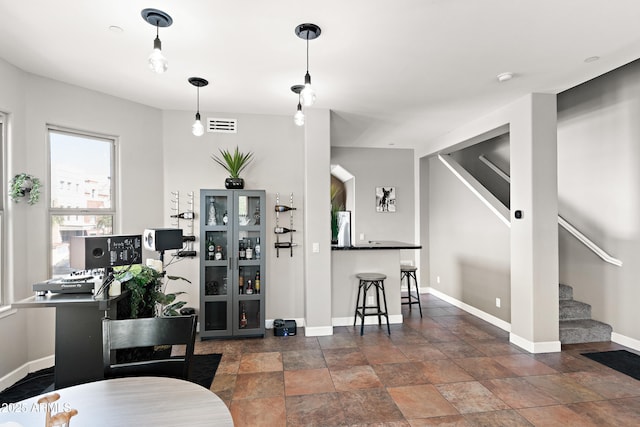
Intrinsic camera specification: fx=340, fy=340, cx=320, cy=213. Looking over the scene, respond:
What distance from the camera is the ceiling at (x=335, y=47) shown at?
2.24 m

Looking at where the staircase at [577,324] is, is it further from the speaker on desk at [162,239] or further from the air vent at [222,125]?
the air vent at [222,125]

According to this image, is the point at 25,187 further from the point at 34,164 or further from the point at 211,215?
the point at 211,215

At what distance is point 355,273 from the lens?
15.3 feet

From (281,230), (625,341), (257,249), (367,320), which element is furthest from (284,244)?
(625,341)

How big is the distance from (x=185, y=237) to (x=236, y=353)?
155 cm

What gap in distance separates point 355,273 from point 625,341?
10.2ft

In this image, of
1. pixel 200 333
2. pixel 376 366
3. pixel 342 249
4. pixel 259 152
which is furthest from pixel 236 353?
pixel 259 152

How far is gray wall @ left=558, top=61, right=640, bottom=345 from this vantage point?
12.2 ft

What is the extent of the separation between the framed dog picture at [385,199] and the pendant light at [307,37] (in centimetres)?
425

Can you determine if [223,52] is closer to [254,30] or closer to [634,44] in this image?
[254,30]

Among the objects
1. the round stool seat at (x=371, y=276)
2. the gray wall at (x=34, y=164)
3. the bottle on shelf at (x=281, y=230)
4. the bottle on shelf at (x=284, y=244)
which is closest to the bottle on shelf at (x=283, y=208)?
the bottle on shelf at (x=281, y=230)

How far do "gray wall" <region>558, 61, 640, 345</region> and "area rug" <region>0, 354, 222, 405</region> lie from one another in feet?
14.6

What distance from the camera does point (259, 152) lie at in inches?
178

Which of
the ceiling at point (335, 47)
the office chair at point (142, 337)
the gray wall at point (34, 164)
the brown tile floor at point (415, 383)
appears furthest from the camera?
the gray wall at point (34, 164)
